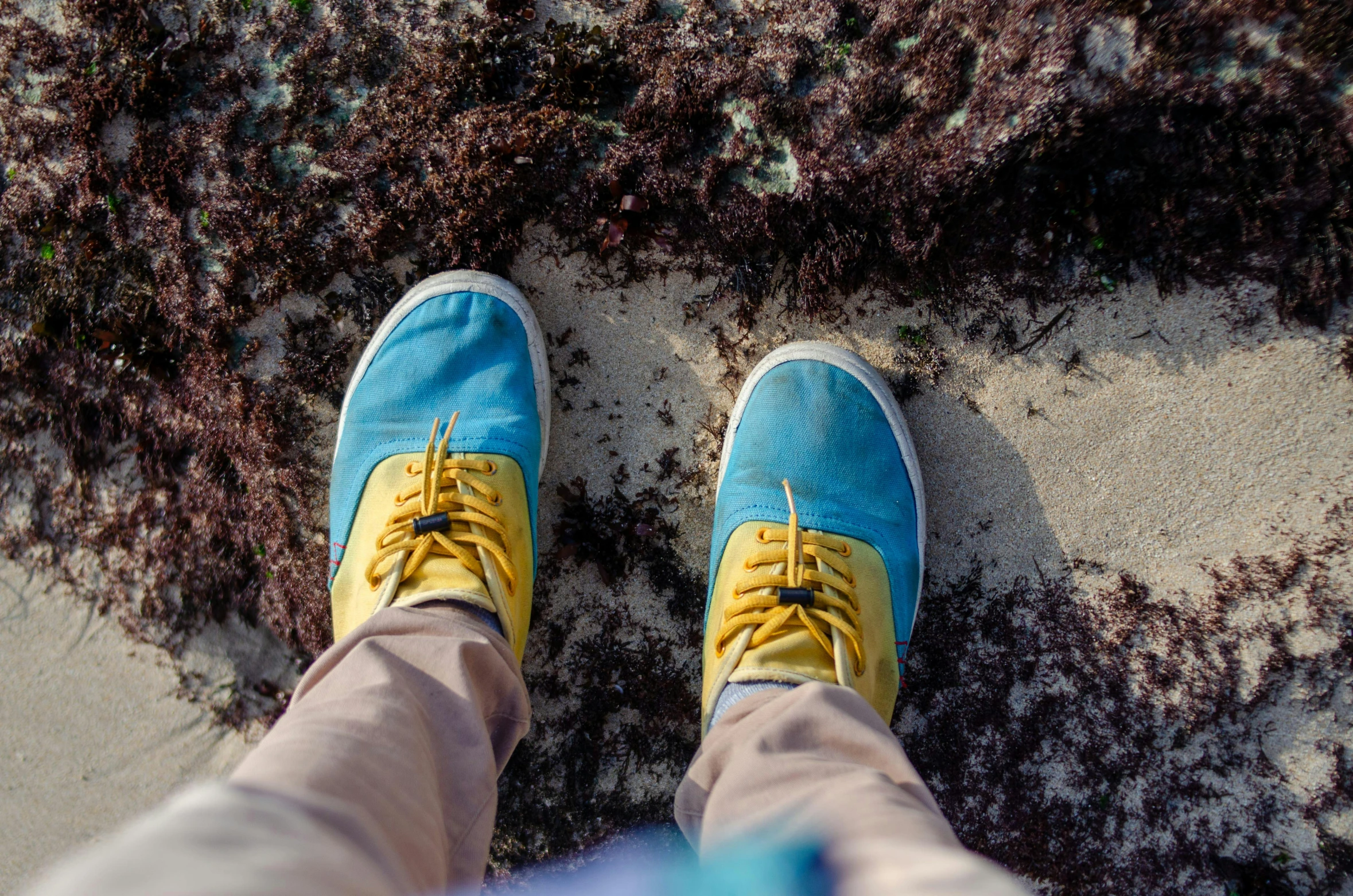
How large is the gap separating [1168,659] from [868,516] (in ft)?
4.28

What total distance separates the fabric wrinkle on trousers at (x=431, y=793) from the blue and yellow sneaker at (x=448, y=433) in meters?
0.41

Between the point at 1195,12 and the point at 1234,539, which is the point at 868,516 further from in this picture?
the point at 1195,12

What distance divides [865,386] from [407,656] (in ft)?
6.32

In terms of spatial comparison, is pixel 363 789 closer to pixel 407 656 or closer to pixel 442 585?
pixel 407 656

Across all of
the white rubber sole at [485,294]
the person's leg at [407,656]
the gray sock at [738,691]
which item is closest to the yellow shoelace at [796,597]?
the gray sock at [738,691]

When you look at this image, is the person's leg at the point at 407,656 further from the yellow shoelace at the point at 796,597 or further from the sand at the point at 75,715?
the sand at the point at 75,715

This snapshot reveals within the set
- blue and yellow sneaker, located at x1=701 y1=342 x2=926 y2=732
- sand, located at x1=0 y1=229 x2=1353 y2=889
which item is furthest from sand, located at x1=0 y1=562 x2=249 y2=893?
blue and yellow sneaker, located at x1=701 y1=342 x2=926 y2=732

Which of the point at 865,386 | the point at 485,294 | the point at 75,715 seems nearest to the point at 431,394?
the point at 485,294

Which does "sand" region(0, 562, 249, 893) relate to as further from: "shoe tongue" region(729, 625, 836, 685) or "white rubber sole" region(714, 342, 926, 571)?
"white rubber sole" region(714, 342, 926, 571)

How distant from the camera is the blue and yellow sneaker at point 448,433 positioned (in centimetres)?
276

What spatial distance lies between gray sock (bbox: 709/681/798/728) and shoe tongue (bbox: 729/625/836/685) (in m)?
0.03

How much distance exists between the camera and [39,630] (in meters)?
3.19

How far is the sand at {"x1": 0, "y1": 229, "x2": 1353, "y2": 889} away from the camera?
2.70m

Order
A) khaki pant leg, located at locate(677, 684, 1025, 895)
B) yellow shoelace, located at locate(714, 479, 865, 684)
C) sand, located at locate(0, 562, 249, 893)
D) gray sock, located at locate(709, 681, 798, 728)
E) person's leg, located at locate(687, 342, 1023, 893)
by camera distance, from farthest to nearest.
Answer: sand, located at locate(0, 562, 249, 893) < yellow shoelace, located at locate(714, 479, 865, 684) < gray sock, located at locate(709, 681, 798, 728) < person's leg, located at locate(687, 342, 1023, 893) < khaki pant leg, located at locate(677, 684, 1025, 895)
